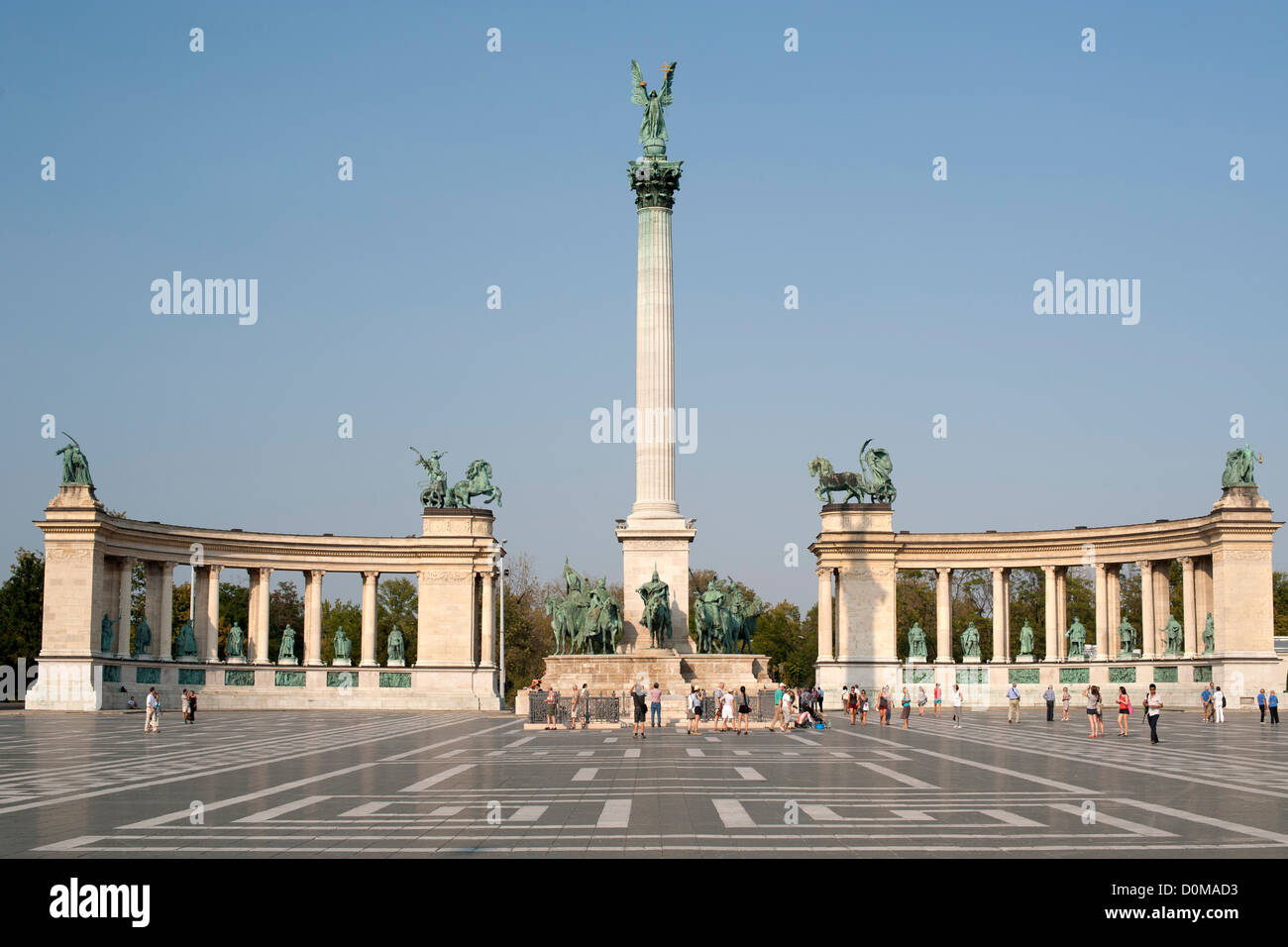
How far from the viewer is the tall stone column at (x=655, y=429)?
65.6 m

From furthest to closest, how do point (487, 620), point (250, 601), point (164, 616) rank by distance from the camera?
point (487, 620)
point (250, 601)
point (164, 616)

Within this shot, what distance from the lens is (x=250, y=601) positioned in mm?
96312

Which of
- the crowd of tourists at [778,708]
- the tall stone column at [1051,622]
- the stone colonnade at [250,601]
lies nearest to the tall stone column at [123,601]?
the stone colonnade at [250,601]

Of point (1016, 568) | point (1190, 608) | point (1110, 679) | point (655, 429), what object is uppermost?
point (655, 429)

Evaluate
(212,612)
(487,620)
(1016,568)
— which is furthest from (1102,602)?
(212,612)

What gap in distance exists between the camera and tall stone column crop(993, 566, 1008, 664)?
316ft

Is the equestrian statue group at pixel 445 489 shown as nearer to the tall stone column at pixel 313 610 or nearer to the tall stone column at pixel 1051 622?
the tall stone column at pixel 313 610

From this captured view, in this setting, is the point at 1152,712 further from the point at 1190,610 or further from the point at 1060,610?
the point at 1060,610

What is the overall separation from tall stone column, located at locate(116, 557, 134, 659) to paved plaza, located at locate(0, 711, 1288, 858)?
40.2m

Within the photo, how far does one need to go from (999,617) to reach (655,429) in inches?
1627

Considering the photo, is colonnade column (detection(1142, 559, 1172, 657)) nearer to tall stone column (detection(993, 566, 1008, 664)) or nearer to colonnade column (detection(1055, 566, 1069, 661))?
colonnade column (detection(1055, 566, 1069, 661))

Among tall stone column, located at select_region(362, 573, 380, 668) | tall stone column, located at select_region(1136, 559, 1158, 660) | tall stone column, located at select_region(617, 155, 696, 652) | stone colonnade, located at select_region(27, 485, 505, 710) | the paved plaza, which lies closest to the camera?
the paved plaza

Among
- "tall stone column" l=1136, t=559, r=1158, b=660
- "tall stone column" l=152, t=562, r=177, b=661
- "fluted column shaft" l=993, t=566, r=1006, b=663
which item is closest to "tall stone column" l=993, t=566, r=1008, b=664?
"fluted column shaft" l=993, t=566, r=1006, b=663
